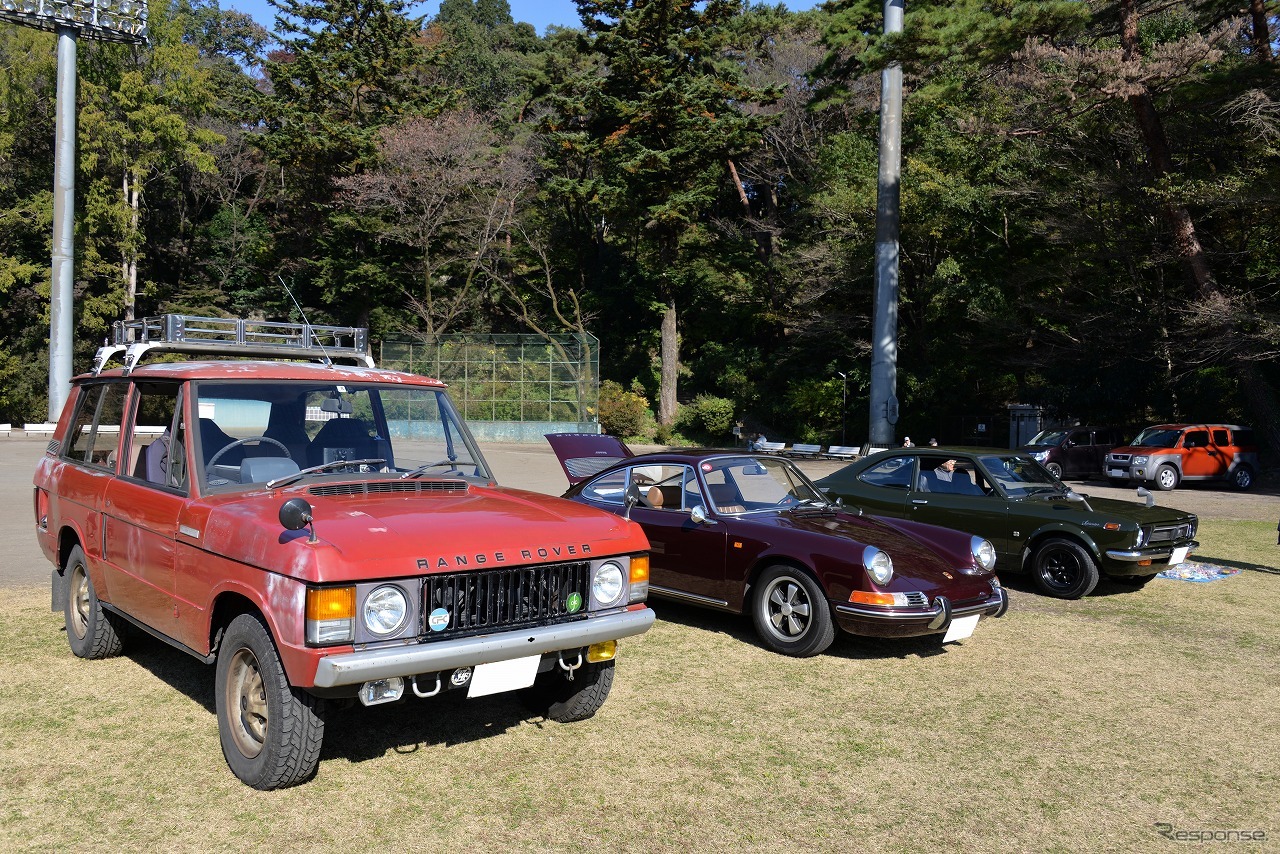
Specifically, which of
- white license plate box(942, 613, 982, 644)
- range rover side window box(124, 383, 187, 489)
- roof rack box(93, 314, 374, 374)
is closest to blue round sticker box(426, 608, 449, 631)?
range rover side window box(124, 383, 187, 489)

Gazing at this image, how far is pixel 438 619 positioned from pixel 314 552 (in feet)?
2.01

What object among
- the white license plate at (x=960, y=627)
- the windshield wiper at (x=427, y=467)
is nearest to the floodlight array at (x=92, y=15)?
the windshield wiper at (x=427, y=467)

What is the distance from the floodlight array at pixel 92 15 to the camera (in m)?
23.3

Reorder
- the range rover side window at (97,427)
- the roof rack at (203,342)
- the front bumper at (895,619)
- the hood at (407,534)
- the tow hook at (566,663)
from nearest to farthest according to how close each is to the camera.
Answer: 1. the hood at (407,534)
2. the tow hook at (566,663)
3. the range rover side window at (97,427)
4. the roof rack at (203,342)
5. the front bumper at (895,619)

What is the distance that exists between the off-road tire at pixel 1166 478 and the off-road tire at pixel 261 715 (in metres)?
23.0

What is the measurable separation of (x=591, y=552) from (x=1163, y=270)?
32.3m

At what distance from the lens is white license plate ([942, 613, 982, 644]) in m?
6.80

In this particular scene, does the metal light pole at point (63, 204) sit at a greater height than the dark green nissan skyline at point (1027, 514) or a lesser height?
greater

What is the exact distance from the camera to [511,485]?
19.7 m

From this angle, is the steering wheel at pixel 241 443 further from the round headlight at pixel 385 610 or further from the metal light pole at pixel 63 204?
the metal light pole at pixel 63 204

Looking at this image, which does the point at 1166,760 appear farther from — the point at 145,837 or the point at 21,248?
the point at 21,248

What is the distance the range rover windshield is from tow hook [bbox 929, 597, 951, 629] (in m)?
3.18

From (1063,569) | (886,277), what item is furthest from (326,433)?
(886,277)

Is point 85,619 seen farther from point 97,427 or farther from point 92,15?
point 92,15
